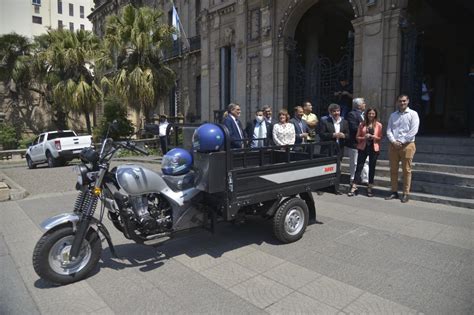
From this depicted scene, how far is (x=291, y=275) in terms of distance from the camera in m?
3.85

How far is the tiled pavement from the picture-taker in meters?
3.26

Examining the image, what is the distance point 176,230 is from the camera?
4176 mm

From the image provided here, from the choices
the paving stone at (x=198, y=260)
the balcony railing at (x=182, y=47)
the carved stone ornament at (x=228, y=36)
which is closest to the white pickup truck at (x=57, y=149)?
the balcony railing at (x=182, y=47)

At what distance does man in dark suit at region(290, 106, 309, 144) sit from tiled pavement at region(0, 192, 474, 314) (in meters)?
2.35

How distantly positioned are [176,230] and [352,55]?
29.4 feet

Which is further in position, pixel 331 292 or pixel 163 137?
pixel 163 137

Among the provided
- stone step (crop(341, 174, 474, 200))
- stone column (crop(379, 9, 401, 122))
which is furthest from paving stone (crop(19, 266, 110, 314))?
stone column (crop(379, 9, 401, 122))

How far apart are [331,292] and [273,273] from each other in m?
0.68

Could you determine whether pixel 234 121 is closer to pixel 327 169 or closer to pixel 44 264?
pixel 327 169

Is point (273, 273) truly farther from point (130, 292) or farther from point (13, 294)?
point (13, 294)

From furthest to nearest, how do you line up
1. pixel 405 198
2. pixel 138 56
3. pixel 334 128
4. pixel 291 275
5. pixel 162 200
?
pixel 138 56 < pixel 334 128 < pixel 405 198 < pixel 162 200 < pixel 291 275

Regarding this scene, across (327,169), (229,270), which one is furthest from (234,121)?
(229,270)

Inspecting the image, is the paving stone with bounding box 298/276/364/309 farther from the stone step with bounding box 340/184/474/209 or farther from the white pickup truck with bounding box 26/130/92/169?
the white pickup truck with bounding box 26/130/92/169

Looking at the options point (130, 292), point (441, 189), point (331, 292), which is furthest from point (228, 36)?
point (331, 292)
